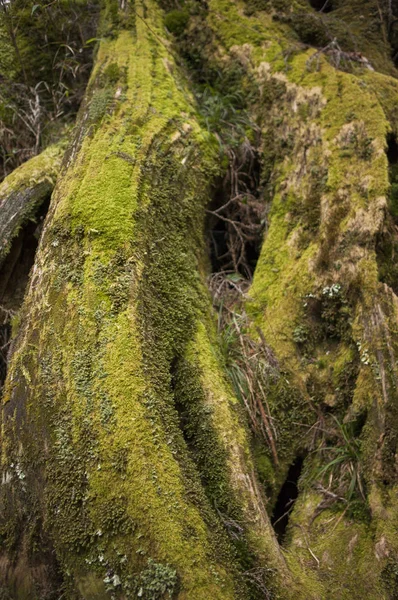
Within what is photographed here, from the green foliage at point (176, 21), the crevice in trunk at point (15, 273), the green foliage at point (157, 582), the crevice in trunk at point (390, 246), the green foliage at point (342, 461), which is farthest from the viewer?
the green foliage at point (176, 21)

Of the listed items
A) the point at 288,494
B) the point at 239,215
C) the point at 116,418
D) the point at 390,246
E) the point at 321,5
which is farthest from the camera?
the point at 321,5

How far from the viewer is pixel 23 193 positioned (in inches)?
148

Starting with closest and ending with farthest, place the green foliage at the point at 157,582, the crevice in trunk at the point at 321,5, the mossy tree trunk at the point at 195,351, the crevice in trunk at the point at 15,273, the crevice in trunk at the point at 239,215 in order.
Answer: the green foliage at the point at 157,582
the mossy tree trunk at the point at 195,351
the crevice in trunk at the point at 15,273
the crevice in trunk at the point at 239,215
the crevice in trunk at the point at 321,5

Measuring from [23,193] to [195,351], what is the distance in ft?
6.22

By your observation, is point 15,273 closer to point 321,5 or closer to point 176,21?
point 176,21

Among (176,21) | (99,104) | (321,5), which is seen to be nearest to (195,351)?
(99,104)

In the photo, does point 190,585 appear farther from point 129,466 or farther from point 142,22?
point 142,22

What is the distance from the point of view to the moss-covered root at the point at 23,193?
12.0 ft

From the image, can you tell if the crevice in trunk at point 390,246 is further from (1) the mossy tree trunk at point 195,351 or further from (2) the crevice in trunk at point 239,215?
Result: (2) the crevice in trunk at point 239,215

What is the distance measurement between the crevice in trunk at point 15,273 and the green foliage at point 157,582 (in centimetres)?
203

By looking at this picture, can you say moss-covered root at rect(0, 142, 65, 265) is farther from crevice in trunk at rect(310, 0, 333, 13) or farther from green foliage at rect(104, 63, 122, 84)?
crevice in trunk at rect(310, 0, 333, 13)

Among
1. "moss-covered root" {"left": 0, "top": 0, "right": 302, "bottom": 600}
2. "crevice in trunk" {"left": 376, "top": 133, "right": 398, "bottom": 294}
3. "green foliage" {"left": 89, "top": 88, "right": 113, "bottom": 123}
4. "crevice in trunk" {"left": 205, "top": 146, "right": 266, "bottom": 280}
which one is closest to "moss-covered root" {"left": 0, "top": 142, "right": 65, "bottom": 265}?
"moss-covered root" {"left": 0, "top": 0, "right": 302, "bottom": 600}

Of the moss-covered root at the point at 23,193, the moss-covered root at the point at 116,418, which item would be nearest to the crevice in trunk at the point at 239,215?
the moss-covered root at the point at 116,418

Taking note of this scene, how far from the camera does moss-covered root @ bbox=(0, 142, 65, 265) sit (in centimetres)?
364
